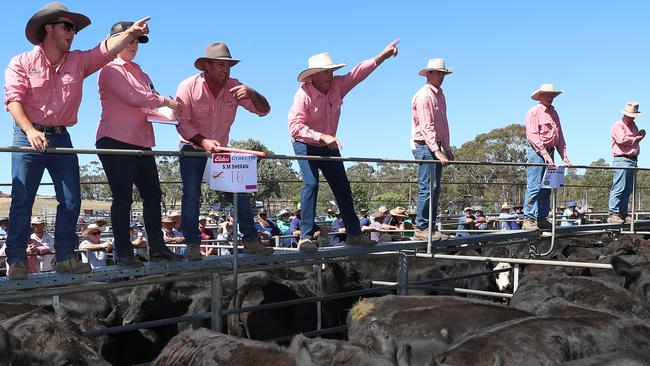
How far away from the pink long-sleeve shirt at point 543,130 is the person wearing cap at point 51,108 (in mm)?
5918

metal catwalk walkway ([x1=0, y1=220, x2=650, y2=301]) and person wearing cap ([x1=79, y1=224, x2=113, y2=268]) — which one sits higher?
metal catwalk walkway ([x1=0, y1=220, x2=650, y2=301])

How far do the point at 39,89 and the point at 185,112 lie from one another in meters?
1.44

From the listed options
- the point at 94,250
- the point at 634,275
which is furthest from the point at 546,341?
the point at 94,250

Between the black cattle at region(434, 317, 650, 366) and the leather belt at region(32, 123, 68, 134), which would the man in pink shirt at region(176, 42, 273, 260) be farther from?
the black cattle at region(434, 317, 650, 366)

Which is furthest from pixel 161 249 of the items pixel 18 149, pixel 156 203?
pixel 18 149

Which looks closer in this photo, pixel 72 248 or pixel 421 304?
pixel 72 248

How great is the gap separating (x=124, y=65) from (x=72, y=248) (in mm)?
1567

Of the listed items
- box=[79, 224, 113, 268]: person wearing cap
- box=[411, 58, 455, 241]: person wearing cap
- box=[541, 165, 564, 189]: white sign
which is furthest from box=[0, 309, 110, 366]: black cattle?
box=[541, 165, 564, 189]: white sign

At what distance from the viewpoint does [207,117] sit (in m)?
6.36

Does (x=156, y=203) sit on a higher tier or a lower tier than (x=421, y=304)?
higher

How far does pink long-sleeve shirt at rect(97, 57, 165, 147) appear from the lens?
18.4 ft

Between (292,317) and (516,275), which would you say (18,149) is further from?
(516,275)

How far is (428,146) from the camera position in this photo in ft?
26.2

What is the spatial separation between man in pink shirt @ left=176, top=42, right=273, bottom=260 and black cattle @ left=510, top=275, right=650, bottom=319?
2423mm
